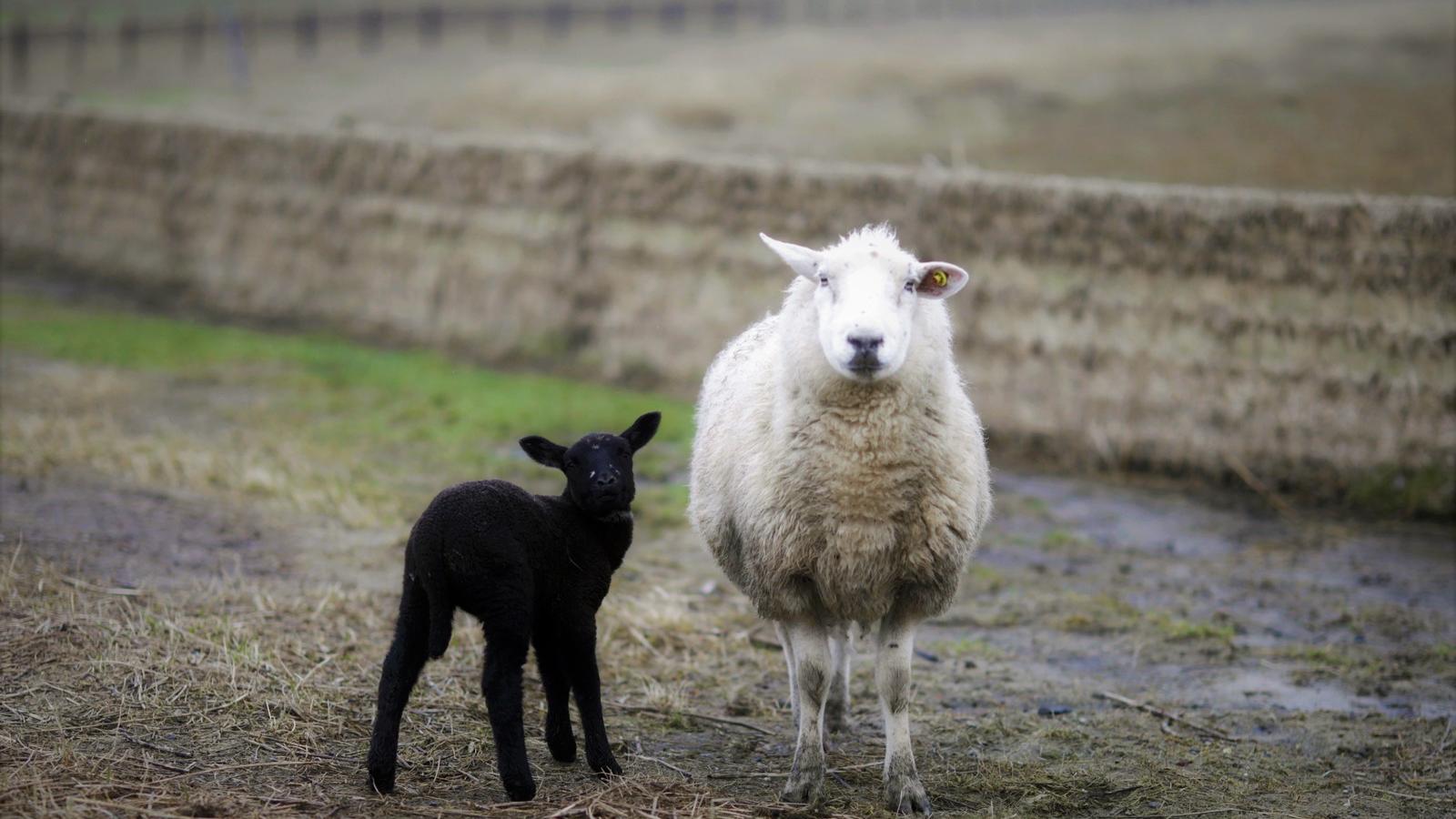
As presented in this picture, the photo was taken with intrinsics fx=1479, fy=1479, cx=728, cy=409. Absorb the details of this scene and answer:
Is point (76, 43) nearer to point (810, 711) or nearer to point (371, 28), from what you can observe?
point (371, 28)

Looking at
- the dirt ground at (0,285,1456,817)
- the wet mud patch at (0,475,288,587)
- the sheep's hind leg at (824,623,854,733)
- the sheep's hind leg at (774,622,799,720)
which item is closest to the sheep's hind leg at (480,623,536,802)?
the dirt ground at (0,285,1456,817)

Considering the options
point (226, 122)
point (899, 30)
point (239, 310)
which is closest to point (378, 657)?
point (239, 310)

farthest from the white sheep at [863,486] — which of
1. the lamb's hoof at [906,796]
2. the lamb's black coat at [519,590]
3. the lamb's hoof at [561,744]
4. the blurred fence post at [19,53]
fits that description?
the blurred fence post at [19,53]

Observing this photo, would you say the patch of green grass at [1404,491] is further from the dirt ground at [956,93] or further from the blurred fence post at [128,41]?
the blurred fence post at [128,41]

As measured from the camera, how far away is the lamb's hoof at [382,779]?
5.31 m

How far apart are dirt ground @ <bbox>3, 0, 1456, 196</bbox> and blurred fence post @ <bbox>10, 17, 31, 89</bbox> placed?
16.0 inches

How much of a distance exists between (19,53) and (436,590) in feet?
101

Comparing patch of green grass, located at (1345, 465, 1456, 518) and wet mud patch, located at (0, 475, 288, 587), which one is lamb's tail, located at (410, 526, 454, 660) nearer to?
wet mud patch, located at (0, 475, 288, 587)

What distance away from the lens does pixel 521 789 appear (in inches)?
208

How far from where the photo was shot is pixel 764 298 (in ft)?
42.5

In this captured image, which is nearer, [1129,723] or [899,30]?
[1129,723]

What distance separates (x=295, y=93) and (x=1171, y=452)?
21351 millimetres

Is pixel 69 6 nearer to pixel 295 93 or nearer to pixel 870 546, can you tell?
pixel 295 93

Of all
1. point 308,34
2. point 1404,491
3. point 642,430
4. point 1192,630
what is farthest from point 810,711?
point 308,34
